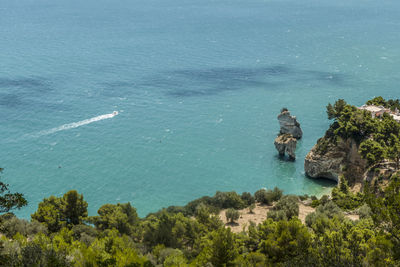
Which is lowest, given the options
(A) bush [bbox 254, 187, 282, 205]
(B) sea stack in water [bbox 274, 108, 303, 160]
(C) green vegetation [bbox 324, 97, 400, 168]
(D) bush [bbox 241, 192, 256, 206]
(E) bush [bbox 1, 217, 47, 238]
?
(D) bush [bbox 241, 192, 256, 206]

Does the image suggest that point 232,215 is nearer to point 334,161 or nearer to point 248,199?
point 248,199

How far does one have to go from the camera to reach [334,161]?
77062mm

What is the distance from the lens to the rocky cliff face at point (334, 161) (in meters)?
73.4

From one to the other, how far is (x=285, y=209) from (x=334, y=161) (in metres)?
22.5

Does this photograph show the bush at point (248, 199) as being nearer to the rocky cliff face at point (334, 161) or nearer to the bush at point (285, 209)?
the bush at point (285, 209)

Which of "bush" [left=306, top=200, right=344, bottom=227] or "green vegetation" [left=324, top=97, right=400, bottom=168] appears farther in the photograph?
"green vegetation" [left=324, top=97, right=400, bottom=168]

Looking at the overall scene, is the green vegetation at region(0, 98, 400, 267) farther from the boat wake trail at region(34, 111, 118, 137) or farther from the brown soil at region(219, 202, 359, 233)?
the boat wake trail at region(34, 111, 118, 137)

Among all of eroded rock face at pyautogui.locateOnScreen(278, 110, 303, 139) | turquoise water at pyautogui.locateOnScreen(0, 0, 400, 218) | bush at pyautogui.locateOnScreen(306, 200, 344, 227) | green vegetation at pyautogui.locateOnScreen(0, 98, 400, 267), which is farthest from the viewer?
eroded rock face at pyautogui.locateOnScreen(278, 110, 303, 139)

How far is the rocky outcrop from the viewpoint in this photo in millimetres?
87688

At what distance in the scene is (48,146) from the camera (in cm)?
9431

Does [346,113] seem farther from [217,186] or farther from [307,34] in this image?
[307,34]

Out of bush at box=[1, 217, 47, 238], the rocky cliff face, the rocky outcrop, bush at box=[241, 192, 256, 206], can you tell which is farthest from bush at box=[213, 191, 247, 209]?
bush at box=[1, 217, 47, 238]

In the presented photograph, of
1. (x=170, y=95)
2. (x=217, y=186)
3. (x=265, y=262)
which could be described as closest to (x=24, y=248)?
(x=265, y=262)

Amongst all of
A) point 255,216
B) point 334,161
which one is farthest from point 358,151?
point 255,216
